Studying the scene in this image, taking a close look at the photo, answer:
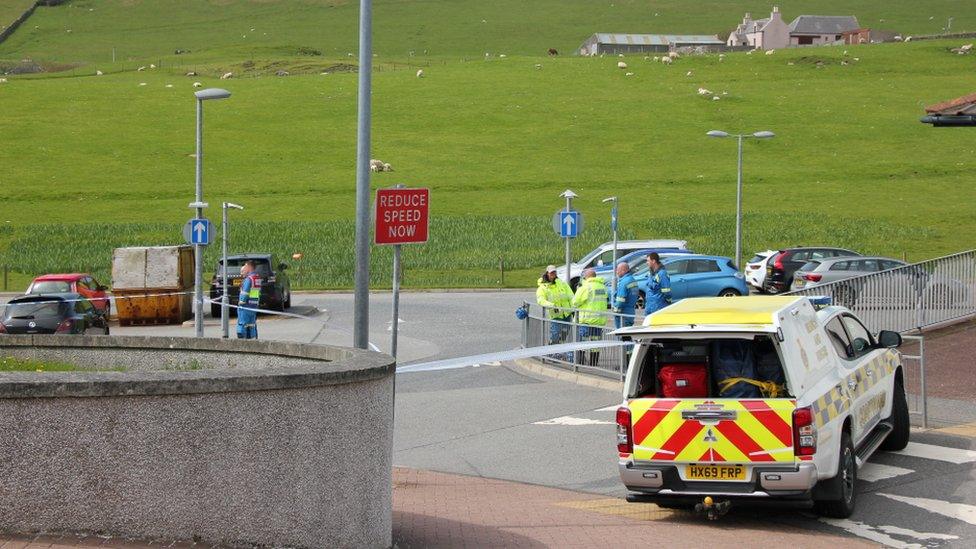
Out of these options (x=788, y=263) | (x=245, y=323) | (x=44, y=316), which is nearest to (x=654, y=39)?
(x=788, y=263)

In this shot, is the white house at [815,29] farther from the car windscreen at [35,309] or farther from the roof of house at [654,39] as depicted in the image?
the car windscreen at [35,309]

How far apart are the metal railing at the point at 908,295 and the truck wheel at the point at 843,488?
11533 millimetres

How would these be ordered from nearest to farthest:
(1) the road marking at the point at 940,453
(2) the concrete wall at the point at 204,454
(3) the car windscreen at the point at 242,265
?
(2) the concrete wall at the point at 204,454, (1) the road marking at the point at 940,453, (3) the car windscreen at the point at 242,265

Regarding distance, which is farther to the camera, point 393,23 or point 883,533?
point 393,23

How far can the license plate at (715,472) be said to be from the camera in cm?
1075

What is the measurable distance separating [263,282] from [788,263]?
1574cm

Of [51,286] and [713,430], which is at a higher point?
[51,286]

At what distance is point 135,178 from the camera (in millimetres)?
69812

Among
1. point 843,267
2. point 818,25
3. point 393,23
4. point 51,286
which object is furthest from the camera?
point 393,23

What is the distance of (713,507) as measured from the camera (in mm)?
11062

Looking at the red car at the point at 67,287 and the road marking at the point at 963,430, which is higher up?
the red car at the point at 67,287

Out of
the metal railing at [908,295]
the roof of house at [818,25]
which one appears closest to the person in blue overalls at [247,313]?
the metal railing at [908,295]

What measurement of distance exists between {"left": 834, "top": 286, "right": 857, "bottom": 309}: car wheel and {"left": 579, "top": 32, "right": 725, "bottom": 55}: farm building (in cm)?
11321

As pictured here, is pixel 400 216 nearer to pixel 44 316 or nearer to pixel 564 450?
pixel 564 450
